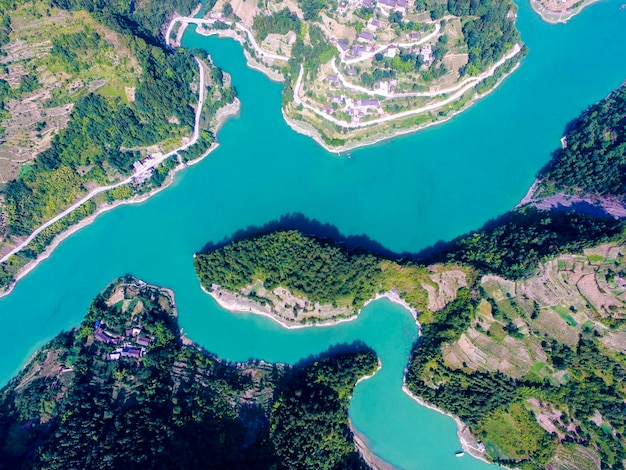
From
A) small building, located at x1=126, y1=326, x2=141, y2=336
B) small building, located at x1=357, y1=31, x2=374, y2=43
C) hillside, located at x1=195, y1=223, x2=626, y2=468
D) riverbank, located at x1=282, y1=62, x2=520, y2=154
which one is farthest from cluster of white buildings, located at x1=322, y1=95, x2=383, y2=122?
small building, located at x1=126, y1=326, x2=141, y2=336

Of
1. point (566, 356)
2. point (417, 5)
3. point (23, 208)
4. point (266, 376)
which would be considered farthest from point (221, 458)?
point (417, 5)

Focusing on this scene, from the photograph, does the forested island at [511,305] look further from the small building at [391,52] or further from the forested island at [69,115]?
the small building at [391,52]

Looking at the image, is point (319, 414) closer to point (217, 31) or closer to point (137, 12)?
point (217, 31)

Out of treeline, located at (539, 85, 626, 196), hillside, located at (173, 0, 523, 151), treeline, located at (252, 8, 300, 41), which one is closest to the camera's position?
treeline, located at (539, 85, 626, 196)

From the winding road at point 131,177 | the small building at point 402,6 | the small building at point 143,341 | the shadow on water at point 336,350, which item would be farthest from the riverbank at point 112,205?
the shadow on water at point 336,350

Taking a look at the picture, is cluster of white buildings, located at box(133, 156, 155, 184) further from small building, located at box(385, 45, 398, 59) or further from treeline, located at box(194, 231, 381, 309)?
small building, located at box(385, 45, 398, 59)

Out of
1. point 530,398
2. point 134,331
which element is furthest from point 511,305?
point 134,331
